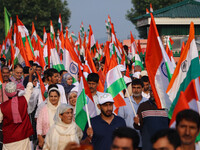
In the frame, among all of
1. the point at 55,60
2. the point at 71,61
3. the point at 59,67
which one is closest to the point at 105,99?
the point at 71,61

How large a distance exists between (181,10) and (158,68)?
881 inches

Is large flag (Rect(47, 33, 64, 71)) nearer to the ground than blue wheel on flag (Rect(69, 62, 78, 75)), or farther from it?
farther from it

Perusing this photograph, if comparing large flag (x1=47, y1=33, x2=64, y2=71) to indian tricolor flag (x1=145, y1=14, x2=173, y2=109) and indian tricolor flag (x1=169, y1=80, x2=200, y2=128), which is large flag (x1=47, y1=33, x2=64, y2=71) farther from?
indian tricolor flag (x1=169, y1=80, x2=200, y2=128)

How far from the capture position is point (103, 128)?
5242mm

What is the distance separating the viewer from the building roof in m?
26.4

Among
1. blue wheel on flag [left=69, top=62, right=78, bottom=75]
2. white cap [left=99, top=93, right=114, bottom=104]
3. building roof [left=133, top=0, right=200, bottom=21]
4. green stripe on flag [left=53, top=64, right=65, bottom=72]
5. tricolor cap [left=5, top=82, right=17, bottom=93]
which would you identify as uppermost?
building roof [left=133, top=0, right=200, bottom=21]

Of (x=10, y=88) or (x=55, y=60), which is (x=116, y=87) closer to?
(x=10, y=88)

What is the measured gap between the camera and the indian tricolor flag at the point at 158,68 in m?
5.64

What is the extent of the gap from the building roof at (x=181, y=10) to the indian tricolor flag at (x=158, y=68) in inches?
801

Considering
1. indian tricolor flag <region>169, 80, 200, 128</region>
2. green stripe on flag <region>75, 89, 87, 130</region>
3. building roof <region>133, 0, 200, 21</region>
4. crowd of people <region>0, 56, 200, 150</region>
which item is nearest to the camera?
crowd of people <region>0, 56, 200, 150</region>

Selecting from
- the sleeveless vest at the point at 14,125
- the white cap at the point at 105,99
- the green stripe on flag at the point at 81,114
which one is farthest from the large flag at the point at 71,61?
the white cap at the point at 105,99

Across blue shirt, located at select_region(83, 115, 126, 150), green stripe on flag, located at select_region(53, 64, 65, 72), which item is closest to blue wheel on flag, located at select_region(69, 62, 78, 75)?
green stripe on flag, located at select_region(53, 64, 65, 72)

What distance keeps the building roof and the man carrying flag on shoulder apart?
21240 millimetres

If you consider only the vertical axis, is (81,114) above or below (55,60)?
below
